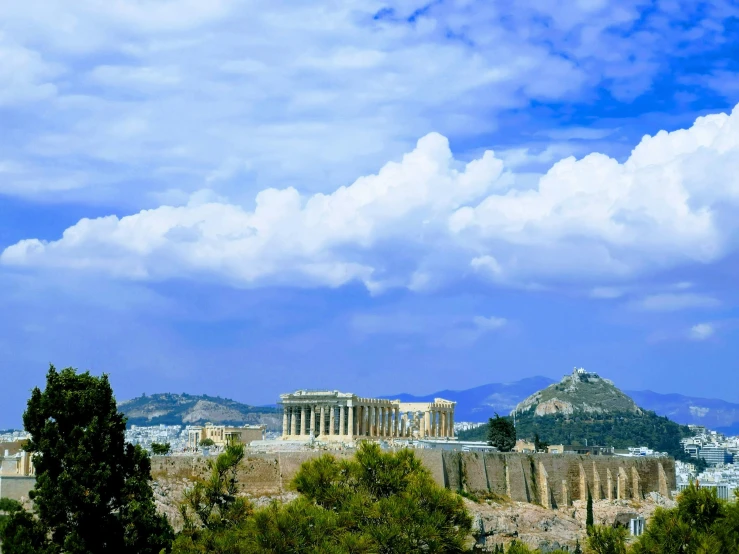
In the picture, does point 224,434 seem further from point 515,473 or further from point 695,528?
point 695,528

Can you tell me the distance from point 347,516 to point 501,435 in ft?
166

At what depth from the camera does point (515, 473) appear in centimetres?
7581

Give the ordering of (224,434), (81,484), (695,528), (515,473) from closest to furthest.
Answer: (695,528)
(81,484)
(515,473)
(224,434)

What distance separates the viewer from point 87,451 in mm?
42312

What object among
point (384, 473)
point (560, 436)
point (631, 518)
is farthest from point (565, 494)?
point (560, 436)

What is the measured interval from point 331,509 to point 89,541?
9.57m

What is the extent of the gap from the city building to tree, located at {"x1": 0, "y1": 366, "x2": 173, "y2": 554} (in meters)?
35.0

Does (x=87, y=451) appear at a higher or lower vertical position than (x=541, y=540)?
higher

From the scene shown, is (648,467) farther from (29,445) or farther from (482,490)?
(29,445)

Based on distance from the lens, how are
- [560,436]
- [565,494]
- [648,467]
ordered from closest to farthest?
[565,494], [648,467], [560,436]

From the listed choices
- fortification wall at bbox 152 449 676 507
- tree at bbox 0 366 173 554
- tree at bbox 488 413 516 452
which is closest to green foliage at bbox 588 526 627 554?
tree at bbox 0 366 173 554

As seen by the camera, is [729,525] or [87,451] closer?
[729,525]

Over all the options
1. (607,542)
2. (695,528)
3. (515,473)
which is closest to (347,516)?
(607,542)

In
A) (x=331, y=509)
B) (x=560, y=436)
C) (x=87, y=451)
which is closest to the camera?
(x=331, y=509)
